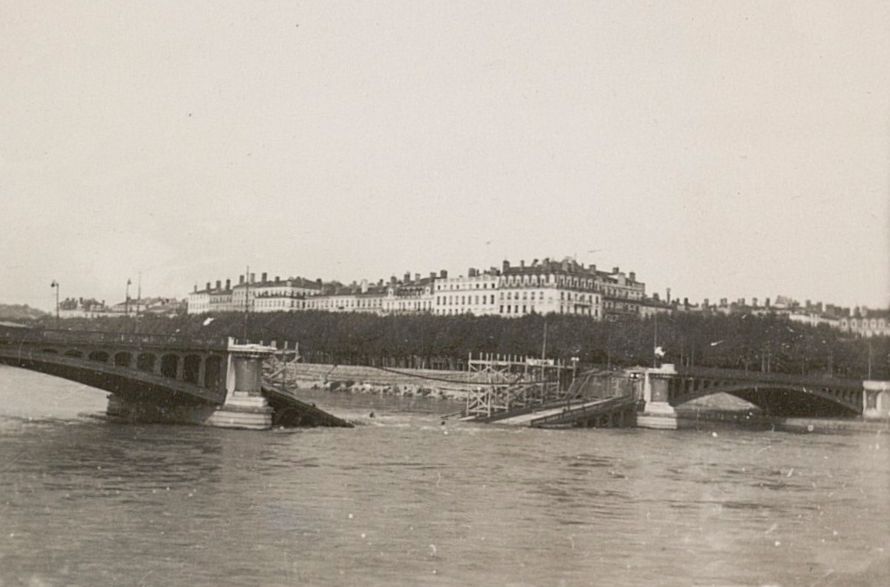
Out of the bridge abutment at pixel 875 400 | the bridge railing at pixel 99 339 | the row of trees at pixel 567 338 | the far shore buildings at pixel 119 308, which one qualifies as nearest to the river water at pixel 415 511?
the bridge railing at pixel 99 339

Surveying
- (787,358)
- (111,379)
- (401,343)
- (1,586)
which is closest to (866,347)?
(787,358)

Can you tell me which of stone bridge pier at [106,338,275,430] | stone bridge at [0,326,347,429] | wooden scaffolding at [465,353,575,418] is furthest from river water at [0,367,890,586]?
wooden scaffolding at [465,353,575,418]

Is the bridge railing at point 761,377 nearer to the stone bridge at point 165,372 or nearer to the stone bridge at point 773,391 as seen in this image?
the stone bridge at point 773,391

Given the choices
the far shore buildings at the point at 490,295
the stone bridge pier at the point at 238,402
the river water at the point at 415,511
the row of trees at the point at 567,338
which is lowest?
the river water at the point at 415,511

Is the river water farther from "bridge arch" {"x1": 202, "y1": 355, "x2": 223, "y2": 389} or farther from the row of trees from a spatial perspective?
the row of trees

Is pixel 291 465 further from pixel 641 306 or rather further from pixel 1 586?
pixel 641 306
